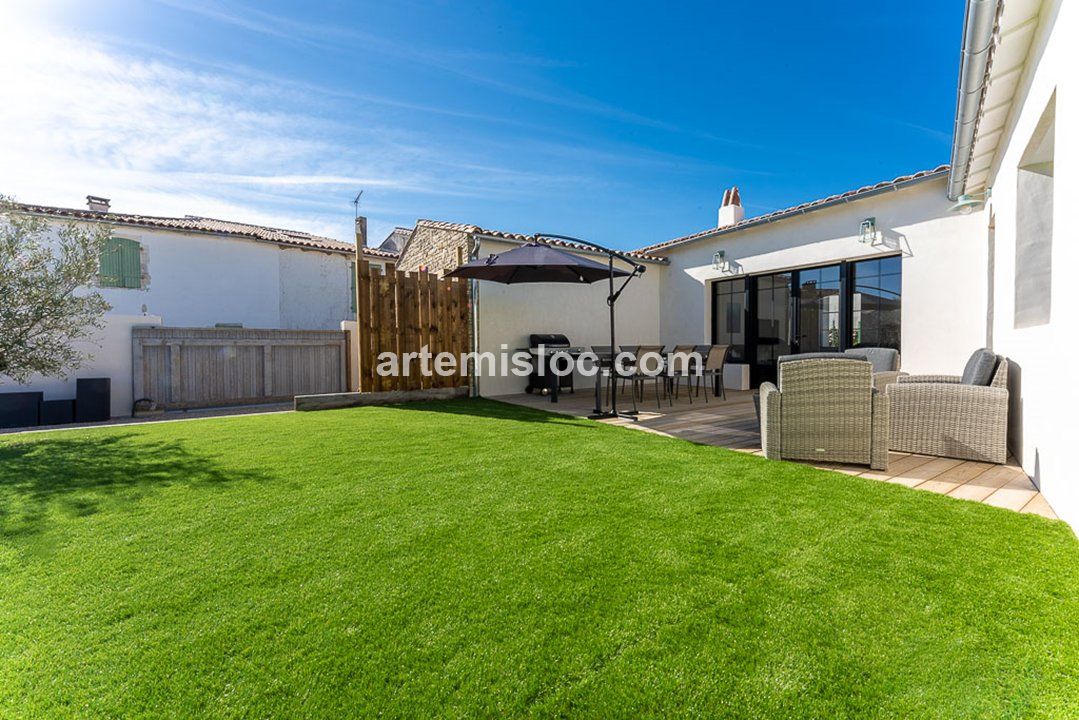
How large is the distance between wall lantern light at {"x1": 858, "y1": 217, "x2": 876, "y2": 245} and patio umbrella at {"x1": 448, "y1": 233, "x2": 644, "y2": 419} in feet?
12.3

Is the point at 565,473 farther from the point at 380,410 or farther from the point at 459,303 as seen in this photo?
the point at 459,303

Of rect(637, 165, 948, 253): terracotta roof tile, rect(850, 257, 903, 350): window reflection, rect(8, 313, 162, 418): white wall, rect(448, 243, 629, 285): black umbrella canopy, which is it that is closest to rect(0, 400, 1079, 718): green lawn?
rect(448, 243, 629, 285): black umbrella canopy

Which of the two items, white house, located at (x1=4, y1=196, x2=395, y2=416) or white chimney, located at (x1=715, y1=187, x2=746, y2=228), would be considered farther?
white house, located at (x1=4, y1=196, x2=395, y2=416)

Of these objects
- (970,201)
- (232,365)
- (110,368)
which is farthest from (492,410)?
(970,201)

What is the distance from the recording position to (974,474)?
3395 mm

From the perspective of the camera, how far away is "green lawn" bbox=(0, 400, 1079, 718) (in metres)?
1.29

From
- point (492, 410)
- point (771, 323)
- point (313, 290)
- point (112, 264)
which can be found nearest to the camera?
point (492, 410)

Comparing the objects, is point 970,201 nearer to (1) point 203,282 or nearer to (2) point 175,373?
(2) point 175,373

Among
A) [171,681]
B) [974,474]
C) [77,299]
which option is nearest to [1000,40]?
[974,474]

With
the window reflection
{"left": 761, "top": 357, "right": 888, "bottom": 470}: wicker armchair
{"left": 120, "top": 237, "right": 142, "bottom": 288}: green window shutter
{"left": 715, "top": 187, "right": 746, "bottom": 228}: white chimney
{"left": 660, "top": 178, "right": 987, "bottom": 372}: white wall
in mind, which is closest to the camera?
{"left": 761, "top": 357, "right": 888, "bottom": 470}: wicker armchair

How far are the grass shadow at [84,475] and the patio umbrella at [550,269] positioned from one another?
4137mm

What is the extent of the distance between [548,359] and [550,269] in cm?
190

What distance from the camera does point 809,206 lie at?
26.1ft

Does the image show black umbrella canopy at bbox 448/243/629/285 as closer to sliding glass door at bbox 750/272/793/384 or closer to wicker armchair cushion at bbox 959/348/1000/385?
sliding glass door at bbox 750/272/793/384
